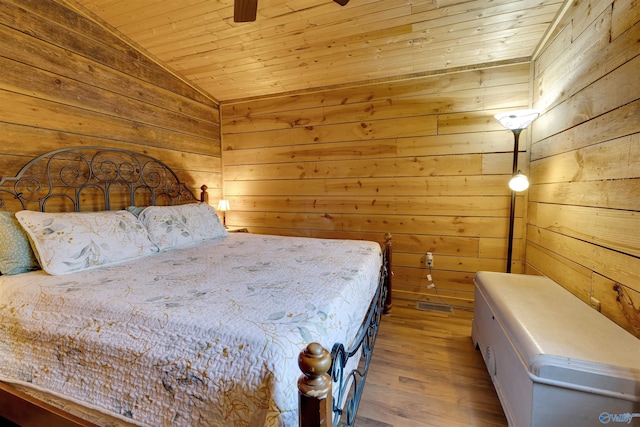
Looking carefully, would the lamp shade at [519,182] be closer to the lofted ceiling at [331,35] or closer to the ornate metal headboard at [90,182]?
the lofted ceiling at [331,35]

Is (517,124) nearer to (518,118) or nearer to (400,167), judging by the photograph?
(518,118)

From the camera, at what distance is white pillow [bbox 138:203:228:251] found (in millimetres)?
2152

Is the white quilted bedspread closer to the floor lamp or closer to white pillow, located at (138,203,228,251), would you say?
white pillow, located at (138,203,228,251)

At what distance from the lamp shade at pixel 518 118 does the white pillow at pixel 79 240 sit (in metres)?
2.77

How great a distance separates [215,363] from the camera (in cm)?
83

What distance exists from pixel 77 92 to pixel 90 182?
68 cm

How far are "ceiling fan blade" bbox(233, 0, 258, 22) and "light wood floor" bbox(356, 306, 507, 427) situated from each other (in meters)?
2.25

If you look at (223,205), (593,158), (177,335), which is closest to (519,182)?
(593,158)

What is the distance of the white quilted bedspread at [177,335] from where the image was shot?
0.79 m

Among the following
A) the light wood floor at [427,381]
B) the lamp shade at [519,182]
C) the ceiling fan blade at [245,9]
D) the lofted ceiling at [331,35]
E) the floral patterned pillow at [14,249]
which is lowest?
the light wood floor at [427,381]

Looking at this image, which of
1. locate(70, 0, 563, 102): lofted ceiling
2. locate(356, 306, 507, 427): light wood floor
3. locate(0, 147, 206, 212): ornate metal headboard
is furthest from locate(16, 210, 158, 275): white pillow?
locate(356, 306, 507, 427): light wood floor

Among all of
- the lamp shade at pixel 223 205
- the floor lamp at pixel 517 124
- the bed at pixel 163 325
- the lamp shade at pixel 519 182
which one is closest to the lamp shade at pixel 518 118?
the floor lamp at pixel 517 124

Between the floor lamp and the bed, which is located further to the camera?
the floor lamp

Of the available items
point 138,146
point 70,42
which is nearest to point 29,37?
point 70,42
